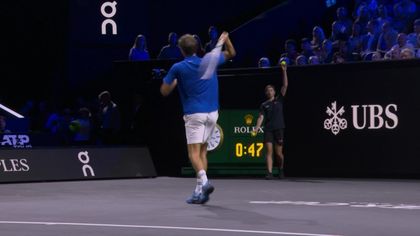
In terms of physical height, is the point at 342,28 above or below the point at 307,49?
above

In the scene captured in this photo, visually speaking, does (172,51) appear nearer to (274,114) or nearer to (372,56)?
(274,114)

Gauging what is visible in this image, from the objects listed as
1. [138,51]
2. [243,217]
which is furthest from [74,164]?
[243,217]

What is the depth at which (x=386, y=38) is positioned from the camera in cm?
Result: 1698

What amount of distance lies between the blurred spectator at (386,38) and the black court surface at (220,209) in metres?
2.59

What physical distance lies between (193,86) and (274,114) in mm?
5901

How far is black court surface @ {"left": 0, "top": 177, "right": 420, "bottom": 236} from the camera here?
852 cm

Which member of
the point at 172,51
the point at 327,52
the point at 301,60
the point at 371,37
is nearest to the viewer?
the point at 371,37

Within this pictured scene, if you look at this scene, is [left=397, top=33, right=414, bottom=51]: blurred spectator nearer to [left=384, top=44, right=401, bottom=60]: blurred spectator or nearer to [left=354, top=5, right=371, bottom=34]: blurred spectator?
[left=384, top=44, right=401, bottom=60]: blurred spectator

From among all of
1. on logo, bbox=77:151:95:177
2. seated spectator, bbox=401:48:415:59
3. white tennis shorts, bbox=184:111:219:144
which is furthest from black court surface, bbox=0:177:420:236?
seated spectator, bbox=401:48:415:59

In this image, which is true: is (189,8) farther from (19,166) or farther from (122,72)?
(19,166)

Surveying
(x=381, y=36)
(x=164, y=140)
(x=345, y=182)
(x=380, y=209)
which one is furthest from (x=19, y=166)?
(x=380, y=209)

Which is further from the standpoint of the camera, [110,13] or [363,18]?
[110,13]

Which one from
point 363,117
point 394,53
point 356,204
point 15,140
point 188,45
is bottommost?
point 356,204

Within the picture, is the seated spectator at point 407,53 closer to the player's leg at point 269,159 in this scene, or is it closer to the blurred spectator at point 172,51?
the player's leg at point 269,159
